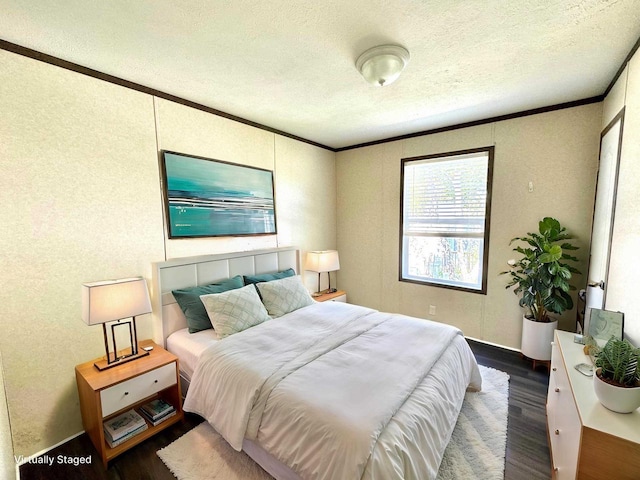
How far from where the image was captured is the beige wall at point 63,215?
174 centimetres

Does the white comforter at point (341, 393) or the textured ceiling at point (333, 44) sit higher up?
the textured ceiling at point (333, 44)

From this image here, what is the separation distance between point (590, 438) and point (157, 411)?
252 centimetres

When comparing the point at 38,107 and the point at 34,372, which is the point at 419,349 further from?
the point at 38,107

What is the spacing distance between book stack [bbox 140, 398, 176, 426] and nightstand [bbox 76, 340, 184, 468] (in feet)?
0.09

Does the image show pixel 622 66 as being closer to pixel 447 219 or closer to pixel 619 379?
pixel 447 219

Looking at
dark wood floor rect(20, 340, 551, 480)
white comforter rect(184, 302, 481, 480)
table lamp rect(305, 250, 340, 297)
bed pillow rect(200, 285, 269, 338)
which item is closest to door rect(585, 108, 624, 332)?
dark wood floor rect(20, 340, 551, 480)

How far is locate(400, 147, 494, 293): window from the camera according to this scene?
3260mm

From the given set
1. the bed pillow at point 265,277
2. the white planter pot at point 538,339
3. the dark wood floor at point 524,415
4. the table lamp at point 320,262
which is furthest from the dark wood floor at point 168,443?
the table lamp at point 320,262

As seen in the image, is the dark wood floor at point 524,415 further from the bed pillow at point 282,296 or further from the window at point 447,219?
the bed pillow at point 282,296

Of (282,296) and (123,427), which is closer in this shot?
(123,427)

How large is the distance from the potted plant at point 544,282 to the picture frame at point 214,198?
9.19 feet

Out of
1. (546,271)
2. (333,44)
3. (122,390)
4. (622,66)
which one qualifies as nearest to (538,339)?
(546,271)

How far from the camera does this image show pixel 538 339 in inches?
107

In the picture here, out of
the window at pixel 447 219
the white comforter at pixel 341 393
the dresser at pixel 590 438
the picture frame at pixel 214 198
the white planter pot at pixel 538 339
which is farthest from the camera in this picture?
the window at pixel 447 219
